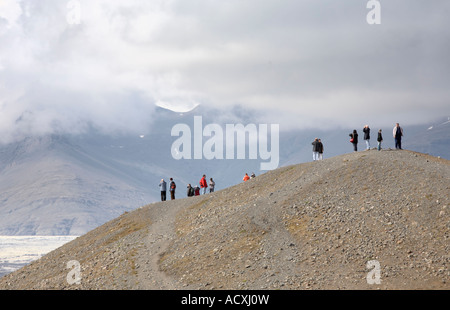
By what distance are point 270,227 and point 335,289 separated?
469 inches

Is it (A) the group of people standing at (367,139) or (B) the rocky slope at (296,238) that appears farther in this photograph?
(A) the group of people standing at (367,139)

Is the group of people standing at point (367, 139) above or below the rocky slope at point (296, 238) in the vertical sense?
above

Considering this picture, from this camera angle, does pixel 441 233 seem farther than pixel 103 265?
No

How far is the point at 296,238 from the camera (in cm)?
5225

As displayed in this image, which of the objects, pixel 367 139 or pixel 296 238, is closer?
pixel 296 238

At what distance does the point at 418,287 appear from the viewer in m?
42.8

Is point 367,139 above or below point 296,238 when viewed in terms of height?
above

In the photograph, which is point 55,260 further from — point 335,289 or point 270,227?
point 335,289

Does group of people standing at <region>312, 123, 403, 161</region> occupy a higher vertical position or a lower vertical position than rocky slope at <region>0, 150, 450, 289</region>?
higher

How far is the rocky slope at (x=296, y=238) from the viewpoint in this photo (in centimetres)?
4666

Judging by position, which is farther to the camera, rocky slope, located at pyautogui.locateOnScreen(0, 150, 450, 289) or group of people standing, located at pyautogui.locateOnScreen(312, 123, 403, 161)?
group of people standing, located at pyautogui.locateOnScreen(312, 123, 403, 161)

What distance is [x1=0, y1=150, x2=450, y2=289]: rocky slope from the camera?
46656mm
